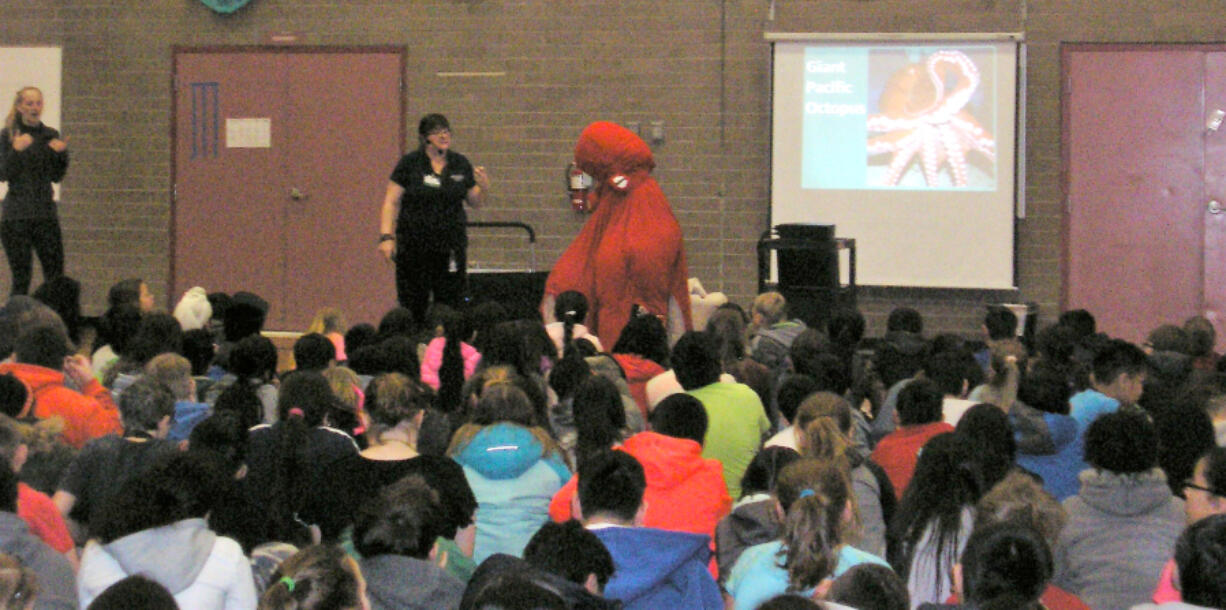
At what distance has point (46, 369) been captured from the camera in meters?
4.20

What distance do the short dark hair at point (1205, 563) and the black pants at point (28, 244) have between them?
678cm

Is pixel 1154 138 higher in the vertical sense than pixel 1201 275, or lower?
higher

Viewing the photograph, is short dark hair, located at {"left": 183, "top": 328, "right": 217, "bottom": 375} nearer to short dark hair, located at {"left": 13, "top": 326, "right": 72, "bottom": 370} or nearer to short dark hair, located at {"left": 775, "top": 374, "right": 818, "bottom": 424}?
short dark hair, located at {"left": 13, "top": 326, "right": 72, "bottom": 370}

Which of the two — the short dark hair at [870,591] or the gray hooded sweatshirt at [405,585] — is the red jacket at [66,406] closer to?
the gray hooded sweatshirt at [405,585]

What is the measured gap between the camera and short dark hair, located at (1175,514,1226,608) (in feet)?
7.40

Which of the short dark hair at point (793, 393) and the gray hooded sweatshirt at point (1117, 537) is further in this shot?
the short dark hair at point (793, 393)

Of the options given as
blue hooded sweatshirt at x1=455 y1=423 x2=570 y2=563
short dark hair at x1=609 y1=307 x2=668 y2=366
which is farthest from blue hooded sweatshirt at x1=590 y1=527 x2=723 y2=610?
short dark hair at x1=609 y1=307 x2=668 y2=366

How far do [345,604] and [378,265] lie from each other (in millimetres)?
7721

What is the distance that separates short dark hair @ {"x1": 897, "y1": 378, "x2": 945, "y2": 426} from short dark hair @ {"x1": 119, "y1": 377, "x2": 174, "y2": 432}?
2.02 meters

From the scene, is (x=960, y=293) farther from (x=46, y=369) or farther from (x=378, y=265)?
(x=46, y=369)

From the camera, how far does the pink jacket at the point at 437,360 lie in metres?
5.18

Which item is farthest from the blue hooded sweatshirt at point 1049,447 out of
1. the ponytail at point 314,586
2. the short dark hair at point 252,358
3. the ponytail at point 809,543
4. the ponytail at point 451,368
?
the ponytail at point 314,586

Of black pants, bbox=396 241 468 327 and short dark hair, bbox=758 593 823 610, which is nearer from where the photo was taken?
short dark hair, bbox=758 593 823 610

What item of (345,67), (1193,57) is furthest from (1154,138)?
(345,67)
